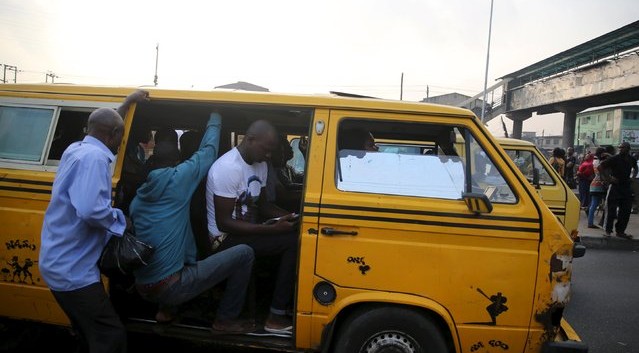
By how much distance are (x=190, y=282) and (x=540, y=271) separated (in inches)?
91.9

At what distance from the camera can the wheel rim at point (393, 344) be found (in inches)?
114

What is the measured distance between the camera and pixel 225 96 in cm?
320

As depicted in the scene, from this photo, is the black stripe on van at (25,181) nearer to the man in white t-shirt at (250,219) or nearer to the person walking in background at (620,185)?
the man in white t-shirt at (250,219)

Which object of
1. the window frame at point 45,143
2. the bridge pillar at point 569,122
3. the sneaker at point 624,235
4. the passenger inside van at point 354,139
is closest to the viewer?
the passenger inside van at point 354,139

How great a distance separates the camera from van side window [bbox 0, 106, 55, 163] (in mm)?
3373

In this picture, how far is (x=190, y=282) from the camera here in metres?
3.14

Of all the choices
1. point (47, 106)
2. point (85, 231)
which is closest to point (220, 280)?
point (85, 231)

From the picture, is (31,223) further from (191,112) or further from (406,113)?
(406,113)

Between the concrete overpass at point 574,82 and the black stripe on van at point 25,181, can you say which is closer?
the black stripe on van at point 25,181

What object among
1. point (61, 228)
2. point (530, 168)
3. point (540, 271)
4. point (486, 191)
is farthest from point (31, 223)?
point (530, 168)

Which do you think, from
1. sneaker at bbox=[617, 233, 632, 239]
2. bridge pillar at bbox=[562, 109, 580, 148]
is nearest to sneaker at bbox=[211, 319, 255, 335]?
sneaker at bbox=[617, 233, 632, 239]

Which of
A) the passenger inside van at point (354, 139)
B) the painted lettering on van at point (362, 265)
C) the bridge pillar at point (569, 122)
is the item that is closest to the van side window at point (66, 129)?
the passenger inside van at point (354, 139)

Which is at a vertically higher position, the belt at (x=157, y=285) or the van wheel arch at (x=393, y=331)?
the belt at (x=157, y=285)

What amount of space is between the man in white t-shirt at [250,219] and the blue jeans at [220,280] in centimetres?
15
